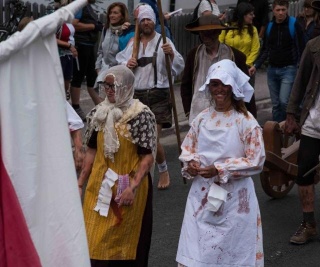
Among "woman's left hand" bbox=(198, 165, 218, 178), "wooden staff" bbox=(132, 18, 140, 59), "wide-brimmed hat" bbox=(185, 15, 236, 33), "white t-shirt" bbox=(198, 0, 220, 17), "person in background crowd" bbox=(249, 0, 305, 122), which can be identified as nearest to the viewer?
"woman's left hand" bbox=(198, 165, 218, 178)

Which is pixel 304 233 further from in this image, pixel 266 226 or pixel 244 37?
pixel 244 37

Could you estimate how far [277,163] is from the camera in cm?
796

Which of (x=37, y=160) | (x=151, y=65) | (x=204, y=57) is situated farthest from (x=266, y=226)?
(x=37, y=160)

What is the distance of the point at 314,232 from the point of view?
7.53m

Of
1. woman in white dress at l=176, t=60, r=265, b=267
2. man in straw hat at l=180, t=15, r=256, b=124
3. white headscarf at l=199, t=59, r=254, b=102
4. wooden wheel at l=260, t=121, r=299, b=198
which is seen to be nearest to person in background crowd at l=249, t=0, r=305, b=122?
wooden wheel at l=260, t=121, r=299, b=198

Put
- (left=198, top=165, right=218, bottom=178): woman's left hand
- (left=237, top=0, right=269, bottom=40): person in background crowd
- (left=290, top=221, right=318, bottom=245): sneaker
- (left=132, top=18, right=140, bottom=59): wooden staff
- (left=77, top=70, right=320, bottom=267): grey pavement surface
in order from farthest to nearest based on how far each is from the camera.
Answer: (left=237, top=0, right=269, bottom=40): person in background crowd
(left=132, top=18, right=140, bottom=59): wooden staff
(left=290, top=221, right=318, bottom=245): sneaker
(left=77, top=70, right=320, bottom=267): grey pavement surface
(left=198, top=165, right=218, bottom=178): woman's left hand

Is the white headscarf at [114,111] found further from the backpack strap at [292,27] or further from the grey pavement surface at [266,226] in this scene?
the backpack strap at [292,27]

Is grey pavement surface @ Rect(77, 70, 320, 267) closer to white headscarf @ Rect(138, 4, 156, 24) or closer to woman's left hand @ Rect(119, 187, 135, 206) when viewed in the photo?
woman's left hand @ Rect(119, 187, 135, 206)

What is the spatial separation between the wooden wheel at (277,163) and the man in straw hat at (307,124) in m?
0.44

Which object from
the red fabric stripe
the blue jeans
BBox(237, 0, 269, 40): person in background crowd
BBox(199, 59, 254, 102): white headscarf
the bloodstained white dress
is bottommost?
BBox(237, 0, 269, 40): person in background crowd

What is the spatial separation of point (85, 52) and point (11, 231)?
395 inches

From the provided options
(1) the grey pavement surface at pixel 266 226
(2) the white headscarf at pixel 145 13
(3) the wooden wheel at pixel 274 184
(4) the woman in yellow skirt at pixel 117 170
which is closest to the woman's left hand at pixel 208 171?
(4) the woman in yellow skirt at pixel 117 170

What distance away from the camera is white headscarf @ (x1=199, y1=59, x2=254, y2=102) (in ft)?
18.5

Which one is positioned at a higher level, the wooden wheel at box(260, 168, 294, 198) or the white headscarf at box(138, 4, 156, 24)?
the white headscarf at box(138, 4, 156, 24)
